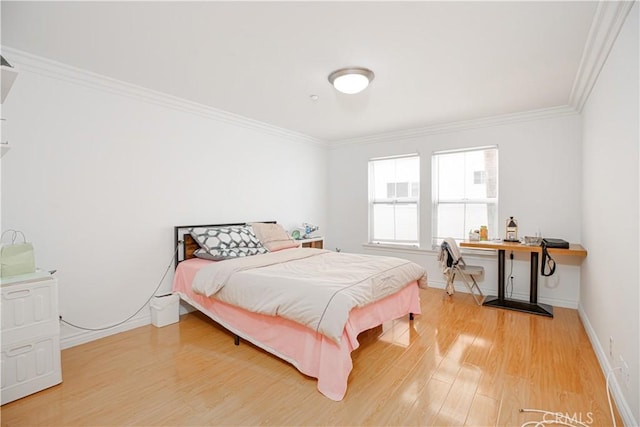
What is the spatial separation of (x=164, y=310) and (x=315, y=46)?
293cm

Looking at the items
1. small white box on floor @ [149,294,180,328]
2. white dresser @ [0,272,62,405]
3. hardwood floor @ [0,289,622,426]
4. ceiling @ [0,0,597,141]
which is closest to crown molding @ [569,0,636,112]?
ceiling @ [0,0,597,141]

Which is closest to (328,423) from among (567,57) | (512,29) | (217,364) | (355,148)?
(217,364)

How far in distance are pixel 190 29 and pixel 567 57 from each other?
293 cm

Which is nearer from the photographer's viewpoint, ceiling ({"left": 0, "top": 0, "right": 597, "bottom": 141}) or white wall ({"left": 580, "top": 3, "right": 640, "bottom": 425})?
white wall ({"left": 580, "top": 3, "right": 640, "bottom": 425})

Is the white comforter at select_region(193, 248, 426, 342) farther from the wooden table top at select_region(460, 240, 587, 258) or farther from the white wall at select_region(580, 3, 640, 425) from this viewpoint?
the white wall at select_region(580, 3, 640, 425)

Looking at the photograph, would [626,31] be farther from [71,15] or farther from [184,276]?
[184,276]

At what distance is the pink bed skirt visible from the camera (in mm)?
2168

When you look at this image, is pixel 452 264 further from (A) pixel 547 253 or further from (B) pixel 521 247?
(A) pixel 547 253

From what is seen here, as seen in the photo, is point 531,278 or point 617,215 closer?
point 617,215

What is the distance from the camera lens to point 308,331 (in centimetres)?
237

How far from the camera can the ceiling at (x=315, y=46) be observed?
6.68 ft

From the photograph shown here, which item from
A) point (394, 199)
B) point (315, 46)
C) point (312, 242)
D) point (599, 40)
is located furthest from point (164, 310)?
point (599, 40)

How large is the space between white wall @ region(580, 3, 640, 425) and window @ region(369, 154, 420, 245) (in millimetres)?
2305

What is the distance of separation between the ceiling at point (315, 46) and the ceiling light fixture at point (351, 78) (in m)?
0.07
